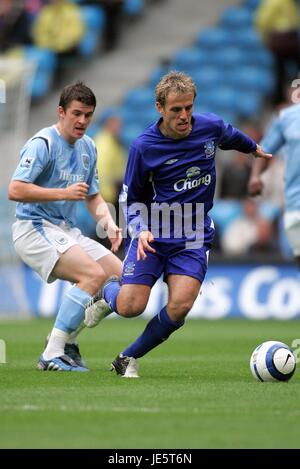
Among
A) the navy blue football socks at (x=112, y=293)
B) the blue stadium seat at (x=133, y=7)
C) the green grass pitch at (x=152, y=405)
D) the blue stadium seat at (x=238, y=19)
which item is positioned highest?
the blue stadium seat at (x=133, y=7)

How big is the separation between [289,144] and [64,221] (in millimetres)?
3088

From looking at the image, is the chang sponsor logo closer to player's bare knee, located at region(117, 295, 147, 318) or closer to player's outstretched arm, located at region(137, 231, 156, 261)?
player's outstretched arm, located at region(137, 231, 156, 261)

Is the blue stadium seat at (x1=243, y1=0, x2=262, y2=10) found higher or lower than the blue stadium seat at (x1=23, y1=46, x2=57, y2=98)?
higher

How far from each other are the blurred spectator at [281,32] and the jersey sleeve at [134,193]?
1181 centimetres

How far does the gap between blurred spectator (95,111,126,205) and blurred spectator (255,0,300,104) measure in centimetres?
337

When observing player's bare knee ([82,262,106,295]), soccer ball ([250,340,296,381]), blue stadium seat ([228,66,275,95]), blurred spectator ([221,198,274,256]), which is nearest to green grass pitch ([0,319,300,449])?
soccer ball ([250,340,296,381])

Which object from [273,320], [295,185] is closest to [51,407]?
[295,185]

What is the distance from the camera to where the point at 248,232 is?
57.5 ft

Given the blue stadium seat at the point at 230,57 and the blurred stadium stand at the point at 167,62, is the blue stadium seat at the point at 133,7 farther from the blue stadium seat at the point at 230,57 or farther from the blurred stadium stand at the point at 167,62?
the blue stadium seat at the point at 230,57

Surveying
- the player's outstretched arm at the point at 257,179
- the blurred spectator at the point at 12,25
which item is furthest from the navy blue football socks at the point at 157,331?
the blurred spectator at the point at 12,25

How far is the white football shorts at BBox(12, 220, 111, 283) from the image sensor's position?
29.3 feet

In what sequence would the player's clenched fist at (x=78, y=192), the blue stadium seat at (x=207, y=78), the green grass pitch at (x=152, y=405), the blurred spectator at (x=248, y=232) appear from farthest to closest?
the blue stadium seat at (x=207, y=78) < the blurred spectator at (x=248, y=232) < the player's clenched fist at (x=78, y=192) < the green grass pitch at (x=152, y=405)

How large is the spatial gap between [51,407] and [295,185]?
17.9ft

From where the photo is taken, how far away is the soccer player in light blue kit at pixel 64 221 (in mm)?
8727
